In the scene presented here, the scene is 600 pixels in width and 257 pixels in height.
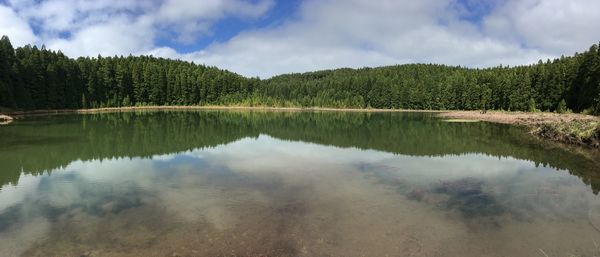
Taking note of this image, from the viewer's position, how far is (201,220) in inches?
473

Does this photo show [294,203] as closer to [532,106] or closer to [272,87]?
[532,106]

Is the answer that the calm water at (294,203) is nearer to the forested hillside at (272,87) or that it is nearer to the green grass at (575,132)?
the green grass at (575,132)

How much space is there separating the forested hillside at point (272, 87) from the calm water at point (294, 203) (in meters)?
55.9

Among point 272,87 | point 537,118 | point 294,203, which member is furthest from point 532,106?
point 294,203

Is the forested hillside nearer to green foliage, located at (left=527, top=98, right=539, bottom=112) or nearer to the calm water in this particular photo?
green foliage, located at (left=527, top=98, right=539, bottom=112)

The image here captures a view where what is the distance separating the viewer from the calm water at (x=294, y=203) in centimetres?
1023

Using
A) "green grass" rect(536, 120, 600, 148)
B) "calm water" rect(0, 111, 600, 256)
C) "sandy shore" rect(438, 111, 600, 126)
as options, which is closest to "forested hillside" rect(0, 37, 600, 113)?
"sandy shore" rect(438, 111, 600, 126)

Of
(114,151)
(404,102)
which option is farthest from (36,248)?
(404,102)

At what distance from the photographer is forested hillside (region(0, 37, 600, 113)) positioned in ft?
267

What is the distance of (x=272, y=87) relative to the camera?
513ft

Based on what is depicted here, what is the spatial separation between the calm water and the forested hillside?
55.9 meters

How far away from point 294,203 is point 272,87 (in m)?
144

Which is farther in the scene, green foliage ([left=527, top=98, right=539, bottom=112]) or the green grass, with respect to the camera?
green foliage ([left=527, top=98, right=539, bottom=112])

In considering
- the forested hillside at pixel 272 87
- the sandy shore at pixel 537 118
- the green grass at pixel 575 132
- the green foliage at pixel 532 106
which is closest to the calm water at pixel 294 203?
the green grass at pixel 575 132
